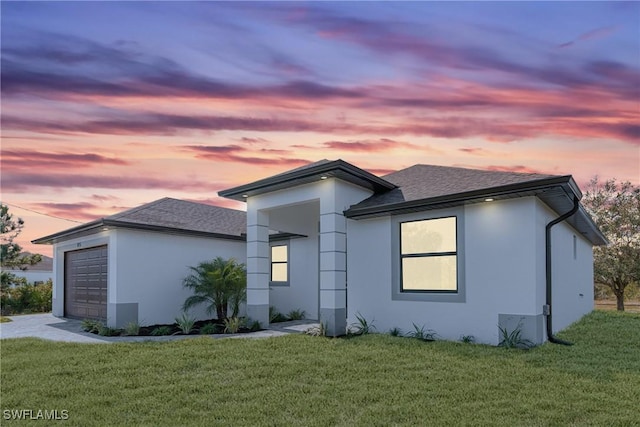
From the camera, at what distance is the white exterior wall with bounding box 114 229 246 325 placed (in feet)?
44.4

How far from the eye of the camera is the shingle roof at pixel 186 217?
14702 mm

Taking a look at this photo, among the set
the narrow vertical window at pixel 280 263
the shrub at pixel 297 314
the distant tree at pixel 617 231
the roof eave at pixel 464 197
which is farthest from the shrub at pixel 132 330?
the distant tree at pixel 617 231

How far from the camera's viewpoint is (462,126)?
1216cm

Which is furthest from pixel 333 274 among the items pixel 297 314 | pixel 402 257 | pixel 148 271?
pixel 148 271

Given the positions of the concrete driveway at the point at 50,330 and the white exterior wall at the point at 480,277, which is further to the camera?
the concrete driveway at the point at 50,330

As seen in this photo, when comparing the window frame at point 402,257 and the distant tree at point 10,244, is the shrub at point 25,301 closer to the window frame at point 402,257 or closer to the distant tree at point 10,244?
the distant tree at point 10,244

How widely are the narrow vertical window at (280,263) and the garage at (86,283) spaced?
564 cm

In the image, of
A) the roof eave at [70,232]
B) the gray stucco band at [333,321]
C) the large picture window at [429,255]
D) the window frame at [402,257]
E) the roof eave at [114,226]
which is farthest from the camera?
the roof eave at [70,232]

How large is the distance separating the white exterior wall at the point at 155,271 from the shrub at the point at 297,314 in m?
2.69

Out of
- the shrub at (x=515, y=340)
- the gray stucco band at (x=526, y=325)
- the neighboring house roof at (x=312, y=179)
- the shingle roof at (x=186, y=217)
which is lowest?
the shrub at (x=515, y=340)

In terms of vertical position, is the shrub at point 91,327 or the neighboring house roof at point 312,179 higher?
the neighboring house roof at point 312,179

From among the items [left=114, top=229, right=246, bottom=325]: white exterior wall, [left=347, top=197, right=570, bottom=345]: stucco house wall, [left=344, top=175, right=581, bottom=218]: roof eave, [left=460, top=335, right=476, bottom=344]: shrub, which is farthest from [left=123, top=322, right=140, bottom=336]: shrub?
[left=460, top=335, right=476, bottom=344]: shrub

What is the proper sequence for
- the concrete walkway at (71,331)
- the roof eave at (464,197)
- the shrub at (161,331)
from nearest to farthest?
the roof eave at (464,197), the concrete walkway at (71,331), the shrub at (161,331)

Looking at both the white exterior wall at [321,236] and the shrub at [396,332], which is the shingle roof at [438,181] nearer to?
the white exterior wall at [321,236]
